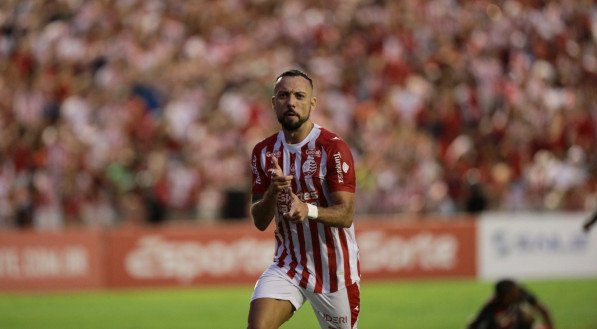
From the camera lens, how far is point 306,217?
25.7 feet

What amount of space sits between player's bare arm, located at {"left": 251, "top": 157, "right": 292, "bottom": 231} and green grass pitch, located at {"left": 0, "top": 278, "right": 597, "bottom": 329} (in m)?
7.89

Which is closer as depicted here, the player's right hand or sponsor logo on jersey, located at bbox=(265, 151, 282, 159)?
the player's right hand

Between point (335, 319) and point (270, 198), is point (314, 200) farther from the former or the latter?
point (335, 319)

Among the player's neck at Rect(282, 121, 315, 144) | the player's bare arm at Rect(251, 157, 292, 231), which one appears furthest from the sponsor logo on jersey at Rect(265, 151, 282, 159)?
the player's bare arm at Rect(251, 157, 292, 231)

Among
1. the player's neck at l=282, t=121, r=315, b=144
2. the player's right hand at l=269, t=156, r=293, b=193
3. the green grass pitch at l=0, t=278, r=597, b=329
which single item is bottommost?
the green grass pitch at l=0, t=278, r=597, b=329

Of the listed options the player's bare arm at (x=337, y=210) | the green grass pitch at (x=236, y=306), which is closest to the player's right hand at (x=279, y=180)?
the player's bare arm at (x=337, y=210)

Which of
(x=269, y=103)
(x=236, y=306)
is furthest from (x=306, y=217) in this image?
(x=269, y=103)

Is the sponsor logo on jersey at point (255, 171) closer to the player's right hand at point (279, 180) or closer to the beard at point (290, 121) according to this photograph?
the beard at point (290, 121)

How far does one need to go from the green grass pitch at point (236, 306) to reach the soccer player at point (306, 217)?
24.6 feet

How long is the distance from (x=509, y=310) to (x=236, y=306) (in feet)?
25.8

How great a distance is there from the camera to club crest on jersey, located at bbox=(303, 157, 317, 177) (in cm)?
816

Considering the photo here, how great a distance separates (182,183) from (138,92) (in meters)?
2.68

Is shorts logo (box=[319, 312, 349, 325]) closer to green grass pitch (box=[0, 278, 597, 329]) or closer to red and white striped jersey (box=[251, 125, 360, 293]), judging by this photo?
red and white striped jersey (box=[251, 125, 360, 293])

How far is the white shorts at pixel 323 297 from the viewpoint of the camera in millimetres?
8289
